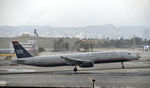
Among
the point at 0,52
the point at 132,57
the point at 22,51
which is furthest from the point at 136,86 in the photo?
the point at 0,52

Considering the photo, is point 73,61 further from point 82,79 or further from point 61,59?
point 82,79

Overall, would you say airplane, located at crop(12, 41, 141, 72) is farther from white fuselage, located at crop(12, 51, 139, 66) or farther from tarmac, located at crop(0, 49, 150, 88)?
tarmac, located at crop(0, 49, 150, 88)

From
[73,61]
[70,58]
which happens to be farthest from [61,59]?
[73,61]

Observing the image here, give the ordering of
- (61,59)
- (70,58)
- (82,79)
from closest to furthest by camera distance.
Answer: (82,79), (70,58), (61,59)

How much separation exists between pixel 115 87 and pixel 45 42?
73.0 metres

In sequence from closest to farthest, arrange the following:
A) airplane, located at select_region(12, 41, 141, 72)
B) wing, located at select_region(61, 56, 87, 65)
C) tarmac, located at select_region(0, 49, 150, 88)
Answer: tarmac, located at select_region(0, 49, 150, 88), wing, located at select_region(61, 56, 87, 65), airplane, located at select_region(12, 41, 141, 72)

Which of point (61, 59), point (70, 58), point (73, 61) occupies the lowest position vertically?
point (73, 61)

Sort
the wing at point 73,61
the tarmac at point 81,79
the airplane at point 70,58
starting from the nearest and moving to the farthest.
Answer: the tarmac at point 81,79 < the wing at point 73,61 < the airplane at point 70,58

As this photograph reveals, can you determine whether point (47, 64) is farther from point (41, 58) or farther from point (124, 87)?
point (124, 87)

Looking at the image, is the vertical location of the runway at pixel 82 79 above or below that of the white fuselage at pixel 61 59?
below

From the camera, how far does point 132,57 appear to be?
108ft

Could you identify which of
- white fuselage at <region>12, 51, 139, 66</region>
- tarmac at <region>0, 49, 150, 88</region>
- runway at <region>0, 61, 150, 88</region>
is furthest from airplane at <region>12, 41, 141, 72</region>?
runway at <region>0, 61, 150, 88</region>

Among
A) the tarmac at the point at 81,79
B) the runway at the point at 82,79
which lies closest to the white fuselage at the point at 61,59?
the tarmac at the point at 81,79

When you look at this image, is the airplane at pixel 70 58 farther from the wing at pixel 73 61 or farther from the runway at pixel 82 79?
the runway at pixel 82 79
